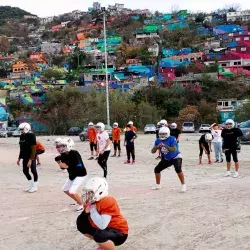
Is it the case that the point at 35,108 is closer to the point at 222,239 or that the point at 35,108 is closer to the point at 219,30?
the point at 222,239

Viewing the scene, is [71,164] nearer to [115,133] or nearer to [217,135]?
[217,135]

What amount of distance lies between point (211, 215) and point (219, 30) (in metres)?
135

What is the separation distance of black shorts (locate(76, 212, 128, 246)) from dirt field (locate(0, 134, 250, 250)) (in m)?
1.28

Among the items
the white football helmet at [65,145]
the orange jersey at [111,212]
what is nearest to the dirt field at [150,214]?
the white football helmet at [65,145]

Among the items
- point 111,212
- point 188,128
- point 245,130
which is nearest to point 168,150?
point 111,212

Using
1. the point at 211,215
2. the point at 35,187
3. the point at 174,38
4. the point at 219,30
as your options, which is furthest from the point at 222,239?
the point at 219,30

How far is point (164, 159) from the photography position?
445 inches

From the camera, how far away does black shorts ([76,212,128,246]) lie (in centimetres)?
551

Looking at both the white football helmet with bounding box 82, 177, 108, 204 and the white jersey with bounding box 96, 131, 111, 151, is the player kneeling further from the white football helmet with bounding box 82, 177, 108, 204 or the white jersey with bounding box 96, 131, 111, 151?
the white jersey with bounding box 96, 131, 111, 151

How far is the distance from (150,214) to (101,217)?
138 inches

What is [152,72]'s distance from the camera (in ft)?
313

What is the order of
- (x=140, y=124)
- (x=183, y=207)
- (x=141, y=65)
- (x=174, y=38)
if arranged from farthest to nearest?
(x=174, y=38) < (x=141, y=65) < (x=140, y=124) < (x=183, y=207)

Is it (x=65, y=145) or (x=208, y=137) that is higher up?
(x=65, y=145)

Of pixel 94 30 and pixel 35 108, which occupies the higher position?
pixel 94 30
